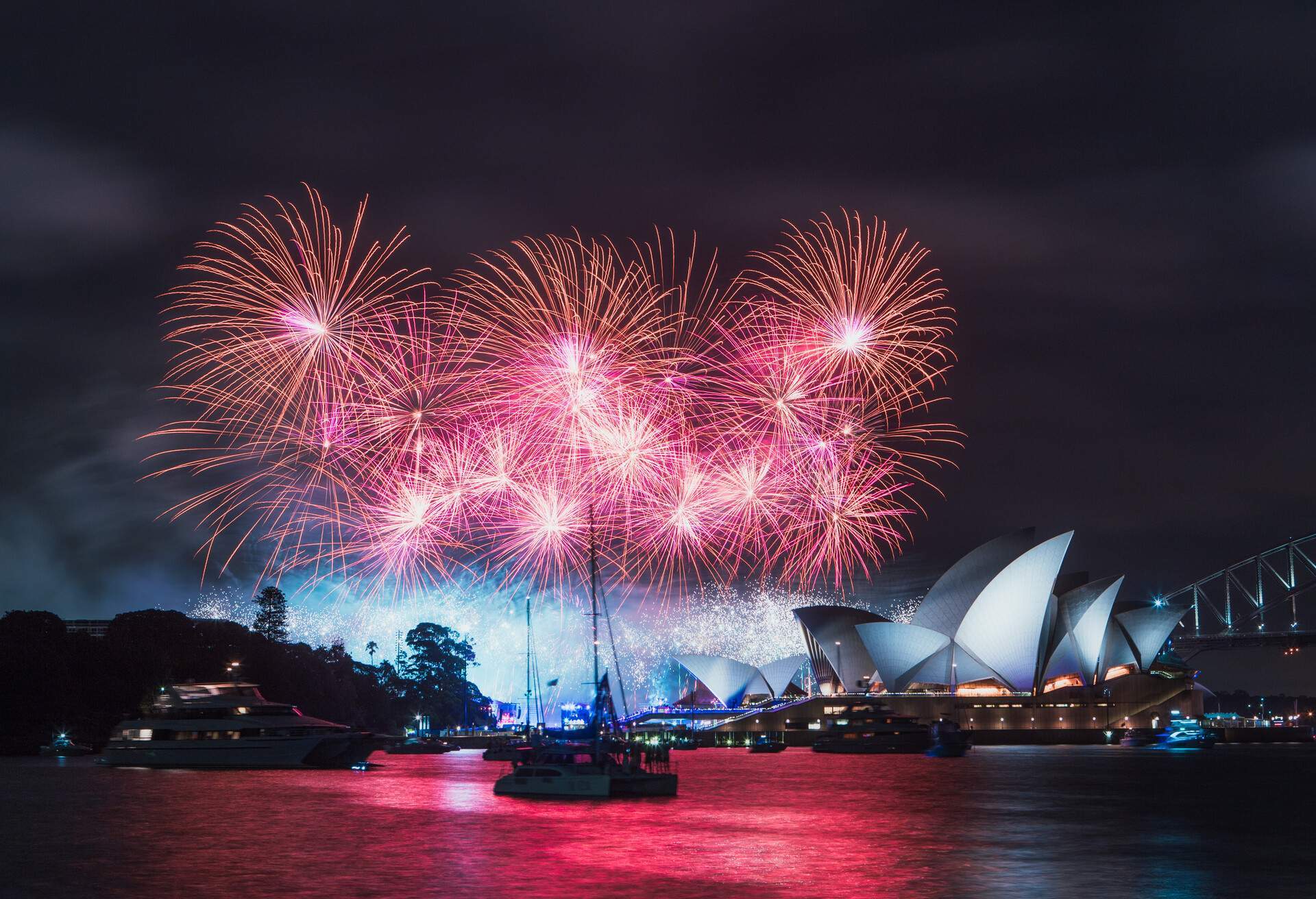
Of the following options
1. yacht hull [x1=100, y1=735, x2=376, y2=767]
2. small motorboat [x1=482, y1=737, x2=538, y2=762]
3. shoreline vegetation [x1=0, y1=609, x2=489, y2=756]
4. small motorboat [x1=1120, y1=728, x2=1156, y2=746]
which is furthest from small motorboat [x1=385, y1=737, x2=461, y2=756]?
small motorboat [x1=1120, y1=728, x2=1156, y2=746]

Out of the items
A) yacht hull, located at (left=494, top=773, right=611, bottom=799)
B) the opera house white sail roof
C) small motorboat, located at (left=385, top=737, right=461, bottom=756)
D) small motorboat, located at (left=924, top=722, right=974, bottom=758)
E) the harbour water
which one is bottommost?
the harbour water

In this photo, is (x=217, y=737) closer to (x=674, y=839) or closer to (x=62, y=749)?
(x=62, y=749)

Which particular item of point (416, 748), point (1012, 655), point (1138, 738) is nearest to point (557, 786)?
point (416, 748)

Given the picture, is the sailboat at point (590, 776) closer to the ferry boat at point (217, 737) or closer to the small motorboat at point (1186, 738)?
the ferry boat at point (217, 737)

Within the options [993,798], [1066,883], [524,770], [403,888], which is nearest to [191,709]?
[524,770]

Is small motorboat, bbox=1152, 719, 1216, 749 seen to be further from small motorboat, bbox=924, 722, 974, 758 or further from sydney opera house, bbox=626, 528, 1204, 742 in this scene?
small motorboat, bbox=924, 722, 974, 758

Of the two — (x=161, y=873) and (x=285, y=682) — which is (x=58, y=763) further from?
(x=161, y=873)

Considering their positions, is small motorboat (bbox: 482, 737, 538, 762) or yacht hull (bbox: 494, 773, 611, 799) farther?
small motorboat (bbox: 482, 737, 538, 762)

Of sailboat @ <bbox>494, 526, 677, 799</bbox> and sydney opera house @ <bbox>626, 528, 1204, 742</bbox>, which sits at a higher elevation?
sydney opera house @ <bbox>626, 528, 1204, 742</bbox>
